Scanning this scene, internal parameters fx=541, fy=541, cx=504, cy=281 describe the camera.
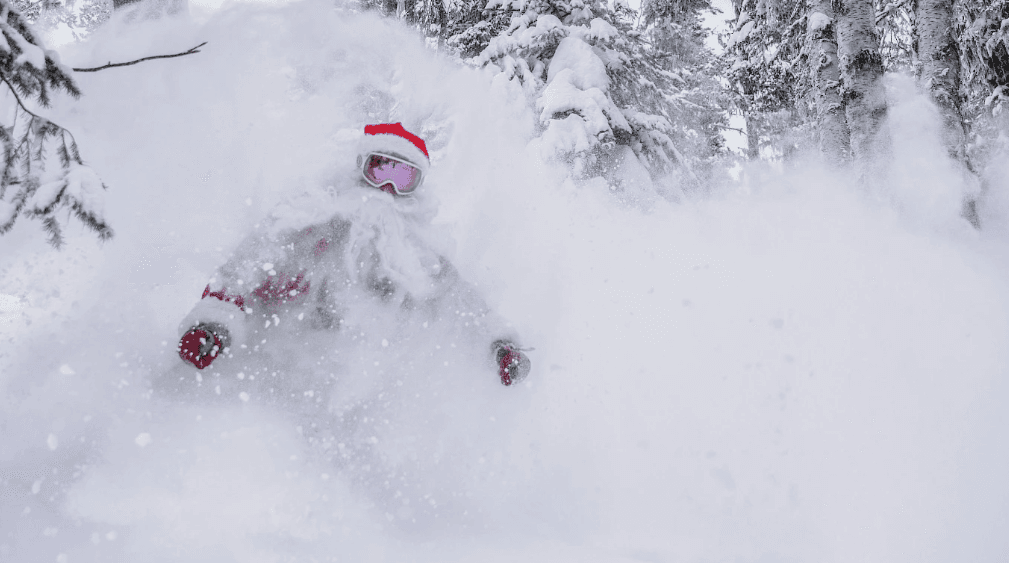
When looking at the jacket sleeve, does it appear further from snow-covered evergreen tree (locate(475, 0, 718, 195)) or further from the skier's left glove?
snow-covered evergreen tree (locate(475, 0, 718, 195))

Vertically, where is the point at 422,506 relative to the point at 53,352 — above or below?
below

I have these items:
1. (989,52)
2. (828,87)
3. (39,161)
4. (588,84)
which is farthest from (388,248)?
(989,52)

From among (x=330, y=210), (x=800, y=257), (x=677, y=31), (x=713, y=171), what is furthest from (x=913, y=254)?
(x=713, y=171)

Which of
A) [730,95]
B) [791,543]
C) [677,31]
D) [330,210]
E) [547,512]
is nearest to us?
[791,543]

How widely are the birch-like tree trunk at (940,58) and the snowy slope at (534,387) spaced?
1657 millimetres

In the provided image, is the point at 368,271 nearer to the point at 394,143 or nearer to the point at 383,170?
the point at 383,170

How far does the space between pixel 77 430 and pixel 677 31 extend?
16.4 m

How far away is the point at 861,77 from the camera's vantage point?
17.5ft

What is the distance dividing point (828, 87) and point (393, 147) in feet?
16.7

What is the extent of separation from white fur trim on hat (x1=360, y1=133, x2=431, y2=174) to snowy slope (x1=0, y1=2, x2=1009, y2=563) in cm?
23

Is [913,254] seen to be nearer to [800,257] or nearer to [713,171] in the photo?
[800,257]

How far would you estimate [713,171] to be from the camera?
17.8 meters

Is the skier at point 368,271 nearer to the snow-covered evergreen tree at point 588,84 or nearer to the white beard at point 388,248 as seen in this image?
the white beard at point 388,248

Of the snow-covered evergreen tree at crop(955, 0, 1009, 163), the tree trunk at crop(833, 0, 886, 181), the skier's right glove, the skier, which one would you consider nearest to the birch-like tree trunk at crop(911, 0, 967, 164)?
the snow-covered evergreen tree at crop(955, 0, 1009, 163)
